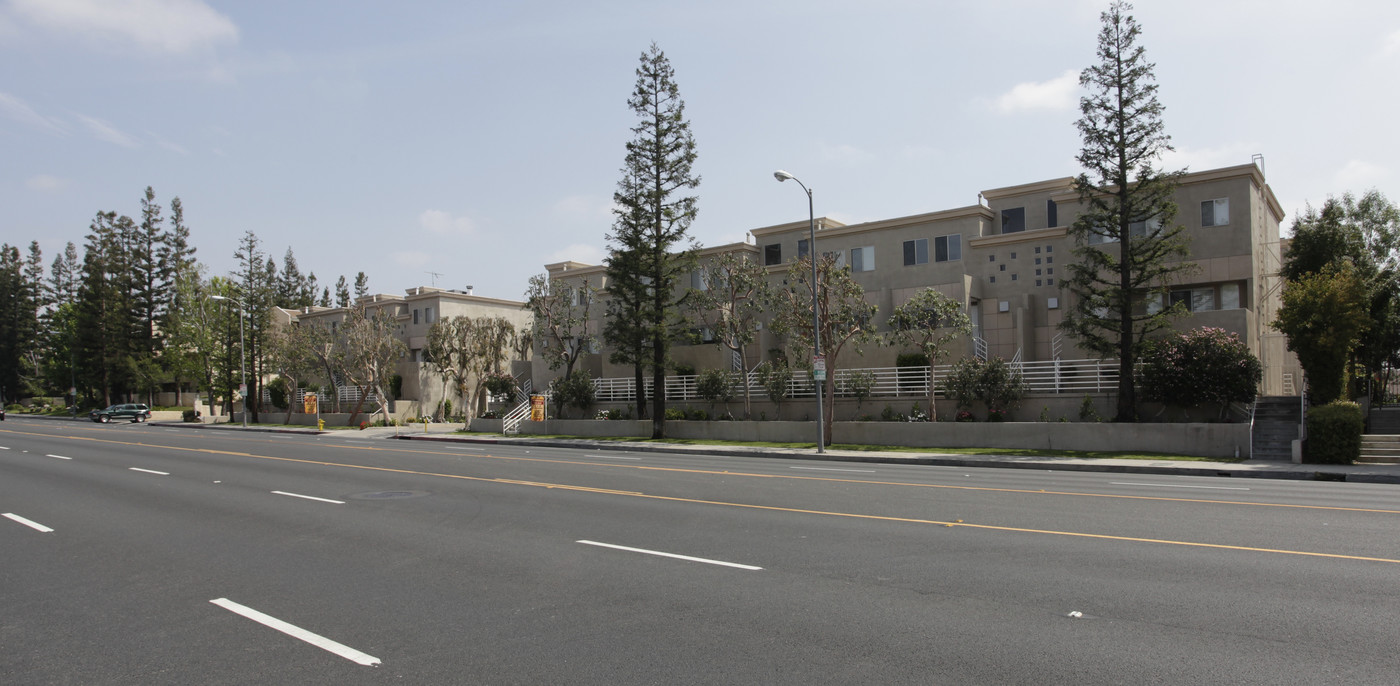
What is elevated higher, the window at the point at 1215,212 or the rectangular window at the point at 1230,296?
the window at the point at 1215,212

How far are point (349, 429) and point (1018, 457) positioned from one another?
128ft

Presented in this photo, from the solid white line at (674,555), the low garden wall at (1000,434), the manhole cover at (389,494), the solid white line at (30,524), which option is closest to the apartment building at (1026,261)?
the low garden wall at (1000,434)

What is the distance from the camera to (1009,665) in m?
5.53

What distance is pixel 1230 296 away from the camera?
30641 millimetres

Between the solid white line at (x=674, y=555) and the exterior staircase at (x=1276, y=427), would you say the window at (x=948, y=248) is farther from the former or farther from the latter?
the solid white line at (x=674, y=555)

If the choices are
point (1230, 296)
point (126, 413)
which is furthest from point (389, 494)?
point (126, 413)

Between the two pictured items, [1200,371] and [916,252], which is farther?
[916,252]

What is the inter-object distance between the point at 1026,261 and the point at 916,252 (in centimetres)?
486

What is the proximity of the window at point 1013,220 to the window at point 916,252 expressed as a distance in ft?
15.8

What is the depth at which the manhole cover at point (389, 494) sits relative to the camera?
1462 cm

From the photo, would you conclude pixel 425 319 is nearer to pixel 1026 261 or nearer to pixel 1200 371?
pixel 1026 261

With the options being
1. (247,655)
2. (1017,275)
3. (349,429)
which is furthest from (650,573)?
(349,429)

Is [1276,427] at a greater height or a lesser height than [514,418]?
greater

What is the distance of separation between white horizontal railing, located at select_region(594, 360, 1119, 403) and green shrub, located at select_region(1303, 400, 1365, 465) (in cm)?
725
